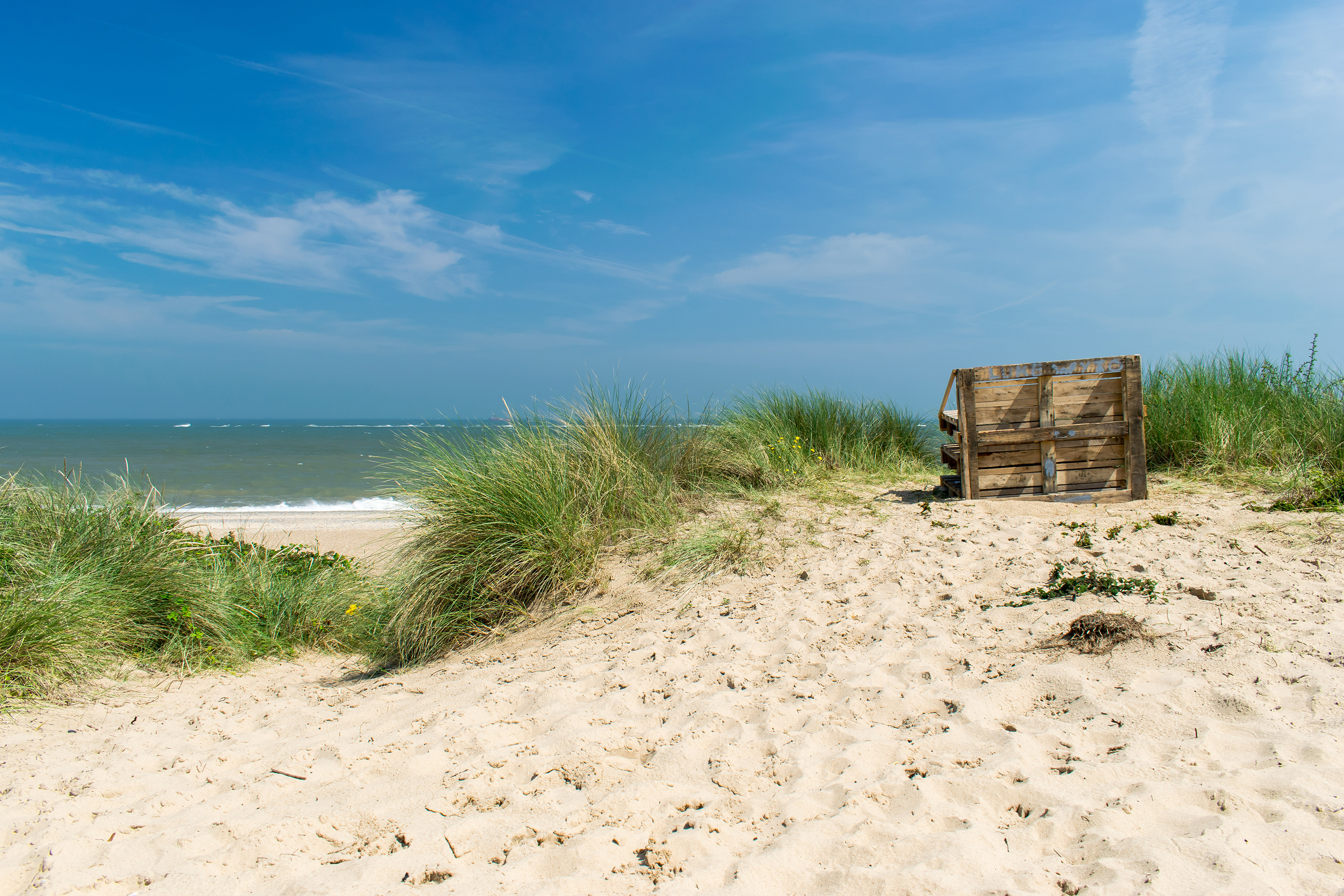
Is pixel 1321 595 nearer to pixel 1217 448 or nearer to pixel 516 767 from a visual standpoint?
pixel 516 767

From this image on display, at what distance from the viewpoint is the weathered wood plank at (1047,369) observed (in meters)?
6.06

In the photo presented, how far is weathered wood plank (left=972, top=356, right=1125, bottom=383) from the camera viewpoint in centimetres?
606

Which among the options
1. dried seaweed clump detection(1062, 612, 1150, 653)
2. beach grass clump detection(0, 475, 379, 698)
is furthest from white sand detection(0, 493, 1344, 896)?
beach grass clump detection(0, 475, 379, 698)

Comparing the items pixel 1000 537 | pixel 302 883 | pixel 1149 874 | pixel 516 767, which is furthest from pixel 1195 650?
pixel 302 883

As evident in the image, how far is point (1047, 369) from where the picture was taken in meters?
6.05

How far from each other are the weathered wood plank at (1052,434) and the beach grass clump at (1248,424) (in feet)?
5.71

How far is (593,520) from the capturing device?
5.49 meters

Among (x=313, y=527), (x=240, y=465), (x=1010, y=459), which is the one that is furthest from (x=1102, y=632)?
(x=240, y=465)

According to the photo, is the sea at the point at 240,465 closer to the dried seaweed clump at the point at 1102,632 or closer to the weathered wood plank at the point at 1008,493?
the dried seaweed clump at the point at 1102,632

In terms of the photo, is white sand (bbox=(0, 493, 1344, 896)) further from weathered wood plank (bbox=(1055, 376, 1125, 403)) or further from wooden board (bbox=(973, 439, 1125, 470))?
weathered wood plank (bbox=(1055, 376, 1125, 403))

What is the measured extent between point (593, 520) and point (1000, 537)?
3055 millimetres

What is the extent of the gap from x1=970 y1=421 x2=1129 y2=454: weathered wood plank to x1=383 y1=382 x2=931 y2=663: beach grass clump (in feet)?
6.43

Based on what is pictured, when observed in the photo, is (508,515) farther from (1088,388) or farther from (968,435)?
(1088,388)

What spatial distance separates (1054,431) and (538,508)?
4574mm
